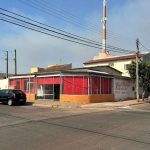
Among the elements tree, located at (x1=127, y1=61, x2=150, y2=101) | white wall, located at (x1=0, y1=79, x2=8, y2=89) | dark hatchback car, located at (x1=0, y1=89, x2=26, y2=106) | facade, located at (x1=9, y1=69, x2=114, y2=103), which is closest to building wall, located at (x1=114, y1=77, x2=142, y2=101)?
facade, located at (x1=9, y1=69, x2=114, y2=103)

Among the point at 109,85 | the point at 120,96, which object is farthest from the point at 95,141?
the point at 120,96

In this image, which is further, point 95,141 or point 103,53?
point 103,53

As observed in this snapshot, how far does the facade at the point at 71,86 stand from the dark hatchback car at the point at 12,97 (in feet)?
14.2

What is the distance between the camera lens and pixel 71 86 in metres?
26.0

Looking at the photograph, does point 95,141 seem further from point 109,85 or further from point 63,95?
point 109,85

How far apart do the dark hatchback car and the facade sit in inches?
170

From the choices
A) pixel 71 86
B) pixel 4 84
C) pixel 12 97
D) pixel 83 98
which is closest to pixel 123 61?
pixel 71 86

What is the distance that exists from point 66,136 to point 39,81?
68.7 ft

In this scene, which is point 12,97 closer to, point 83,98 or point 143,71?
point 83,98

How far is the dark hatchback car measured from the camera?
23641 mm

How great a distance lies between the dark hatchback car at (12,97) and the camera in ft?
77.6

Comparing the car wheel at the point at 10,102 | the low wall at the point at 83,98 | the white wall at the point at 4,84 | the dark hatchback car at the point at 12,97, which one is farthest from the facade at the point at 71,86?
the white wall at the point at 4,84

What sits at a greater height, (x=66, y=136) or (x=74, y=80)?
(x=74, y=80)

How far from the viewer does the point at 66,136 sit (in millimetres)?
8766
